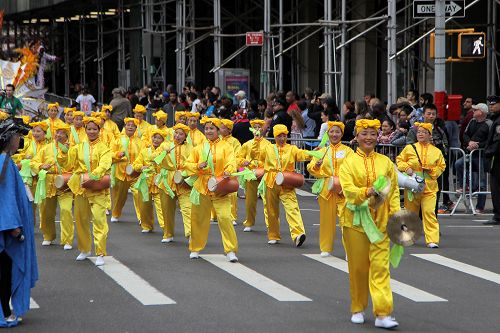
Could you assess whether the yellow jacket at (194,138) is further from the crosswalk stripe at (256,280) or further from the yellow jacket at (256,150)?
the crosswalk stripe at (256,280)

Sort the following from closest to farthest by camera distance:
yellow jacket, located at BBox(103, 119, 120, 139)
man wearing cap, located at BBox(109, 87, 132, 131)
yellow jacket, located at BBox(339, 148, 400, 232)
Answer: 1. yellow jacket, located at BBox(339, 148, 400, 232)
2. yellow jacket, located at BBox(103, 119, 120, 139)
3. man wearing cap, located at BBox(109, 87, 132, 131)

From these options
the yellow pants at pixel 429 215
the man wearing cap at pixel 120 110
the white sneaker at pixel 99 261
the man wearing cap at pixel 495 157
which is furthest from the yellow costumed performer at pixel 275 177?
the man wearing cap at pixel 120 110

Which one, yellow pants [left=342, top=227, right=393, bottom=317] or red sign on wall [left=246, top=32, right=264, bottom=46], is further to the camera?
red sign on wall [left=246, top=32, right=264, bottom=46]

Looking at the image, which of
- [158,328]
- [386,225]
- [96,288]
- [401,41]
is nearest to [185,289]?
[96,288]

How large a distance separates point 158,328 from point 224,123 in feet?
22.6

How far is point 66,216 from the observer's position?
49.2 feet

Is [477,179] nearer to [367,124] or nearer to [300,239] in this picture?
[300,239]

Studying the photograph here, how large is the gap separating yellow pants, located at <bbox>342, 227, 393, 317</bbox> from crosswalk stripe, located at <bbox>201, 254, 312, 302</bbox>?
1.23 m

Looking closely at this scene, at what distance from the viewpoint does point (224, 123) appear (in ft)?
53.7

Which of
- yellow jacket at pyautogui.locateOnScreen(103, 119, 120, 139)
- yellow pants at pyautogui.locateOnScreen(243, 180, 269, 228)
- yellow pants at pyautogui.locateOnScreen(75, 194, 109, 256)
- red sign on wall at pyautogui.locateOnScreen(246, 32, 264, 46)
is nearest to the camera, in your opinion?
yellow pants at pyautogui.locateOnScreen(75, 194, 109, 256)

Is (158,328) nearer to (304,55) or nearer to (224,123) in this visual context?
(224,123)

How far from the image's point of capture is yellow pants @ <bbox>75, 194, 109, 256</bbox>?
1371 centimetres

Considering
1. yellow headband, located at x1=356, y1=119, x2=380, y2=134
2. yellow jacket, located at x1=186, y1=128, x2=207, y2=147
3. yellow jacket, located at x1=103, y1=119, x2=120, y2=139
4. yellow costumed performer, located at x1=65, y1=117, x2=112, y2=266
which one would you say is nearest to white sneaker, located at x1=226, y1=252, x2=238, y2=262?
yellow costumed performer, located at x1=65, y1=117, x2=112, y2=266

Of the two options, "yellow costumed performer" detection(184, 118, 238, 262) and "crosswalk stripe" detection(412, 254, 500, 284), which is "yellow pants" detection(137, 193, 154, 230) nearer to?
"yellow costumed performer" detection(184, 118, 238, 262)
